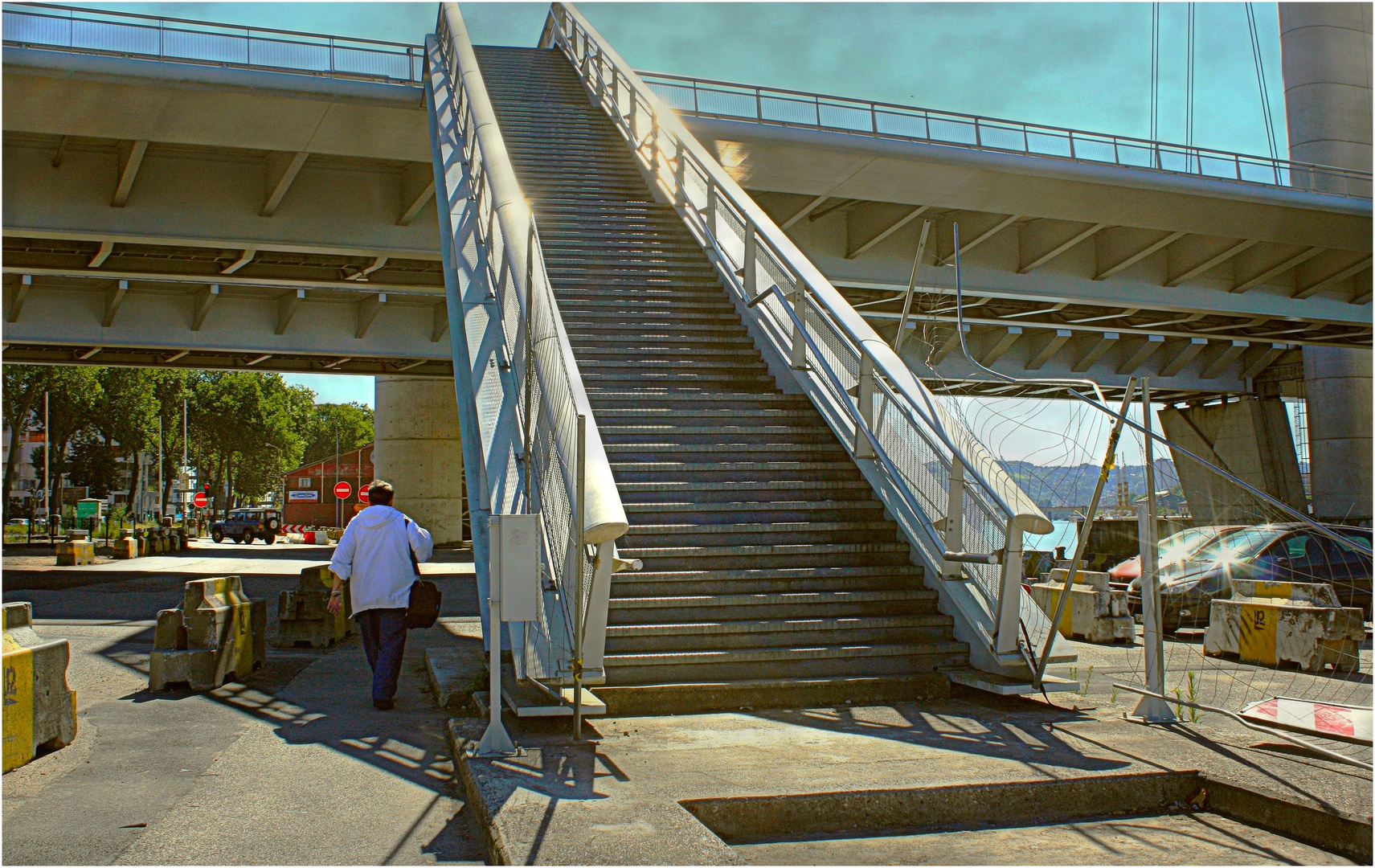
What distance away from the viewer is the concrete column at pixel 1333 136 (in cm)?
3375

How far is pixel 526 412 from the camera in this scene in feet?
23.8

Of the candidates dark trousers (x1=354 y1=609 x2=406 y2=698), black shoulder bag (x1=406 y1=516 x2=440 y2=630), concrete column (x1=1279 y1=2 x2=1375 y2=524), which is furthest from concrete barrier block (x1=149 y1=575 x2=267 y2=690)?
concrete column (x1=1279 y1=2 x2=1375 y2=524)

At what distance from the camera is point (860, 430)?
8742 mm

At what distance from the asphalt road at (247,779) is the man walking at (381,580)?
324 mm

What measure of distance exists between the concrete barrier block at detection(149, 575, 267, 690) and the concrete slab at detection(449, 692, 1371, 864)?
3.04 meters

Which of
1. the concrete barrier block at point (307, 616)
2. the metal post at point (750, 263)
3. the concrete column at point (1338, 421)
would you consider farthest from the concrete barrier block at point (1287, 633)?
the concrete column at point (1338, 421)

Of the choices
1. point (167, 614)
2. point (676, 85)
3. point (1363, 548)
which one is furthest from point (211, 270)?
point (1363, 548)

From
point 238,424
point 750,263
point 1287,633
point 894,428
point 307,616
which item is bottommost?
point 1287,633

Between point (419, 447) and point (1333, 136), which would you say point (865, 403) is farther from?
point (1333, 136)

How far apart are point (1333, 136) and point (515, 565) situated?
121ft

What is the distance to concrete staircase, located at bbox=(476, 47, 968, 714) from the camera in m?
6.66

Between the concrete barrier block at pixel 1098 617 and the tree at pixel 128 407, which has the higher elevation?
the tree at pixel 128 407

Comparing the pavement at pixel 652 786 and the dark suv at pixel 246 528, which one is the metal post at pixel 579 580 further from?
the dark suv at pixel 246 528

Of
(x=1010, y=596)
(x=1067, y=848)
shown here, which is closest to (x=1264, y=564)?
(x=1010, y=596)
